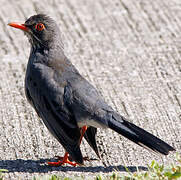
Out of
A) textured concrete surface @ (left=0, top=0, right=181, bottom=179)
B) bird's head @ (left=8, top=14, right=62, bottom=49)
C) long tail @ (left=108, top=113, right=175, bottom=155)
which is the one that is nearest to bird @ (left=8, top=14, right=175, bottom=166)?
long tail @ (left=108, top=113, right=175, bottom=155)

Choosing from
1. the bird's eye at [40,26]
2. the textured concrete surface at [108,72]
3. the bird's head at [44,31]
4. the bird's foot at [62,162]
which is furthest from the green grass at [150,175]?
the bird's eye at [40,26]

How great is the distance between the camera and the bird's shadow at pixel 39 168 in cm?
493

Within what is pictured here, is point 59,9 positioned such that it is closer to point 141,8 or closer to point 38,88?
point 141,8

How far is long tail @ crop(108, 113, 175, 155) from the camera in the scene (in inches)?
188

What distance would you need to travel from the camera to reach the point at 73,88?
5.17 meters

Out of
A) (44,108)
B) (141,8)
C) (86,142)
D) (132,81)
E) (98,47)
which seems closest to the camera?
(44,108)

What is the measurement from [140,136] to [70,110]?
2.62 ft

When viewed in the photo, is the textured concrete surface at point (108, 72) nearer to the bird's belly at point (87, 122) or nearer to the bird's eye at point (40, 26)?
the bird's belly at point (87, 122)

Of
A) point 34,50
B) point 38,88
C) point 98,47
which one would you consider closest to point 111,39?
point 98,47

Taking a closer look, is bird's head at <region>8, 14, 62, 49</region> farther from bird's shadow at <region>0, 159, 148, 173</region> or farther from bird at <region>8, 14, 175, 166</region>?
bird's shadow at <region>0, 159, 148, 173</region>

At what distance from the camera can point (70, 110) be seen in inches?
198

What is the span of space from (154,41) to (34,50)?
7.93 ft

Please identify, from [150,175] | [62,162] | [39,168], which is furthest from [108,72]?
[150,175]

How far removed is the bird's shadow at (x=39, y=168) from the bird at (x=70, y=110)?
0.08 meters
